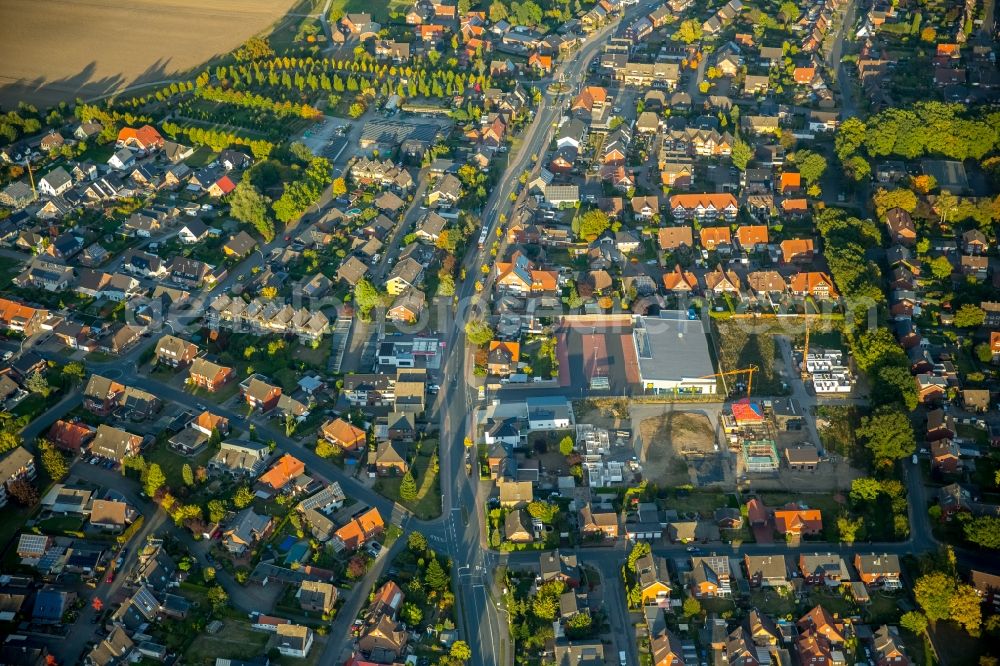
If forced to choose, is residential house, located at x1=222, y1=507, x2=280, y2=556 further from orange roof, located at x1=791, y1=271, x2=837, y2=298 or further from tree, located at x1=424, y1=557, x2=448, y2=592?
orange roof, located at x1=791, y1=271, x2=837, y2=298

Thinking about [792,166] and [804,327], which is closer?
[804,327]

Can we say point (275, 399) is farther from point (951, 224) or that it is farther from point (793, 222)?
point (951, 224)

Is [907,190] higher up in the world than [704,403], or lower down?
higher up

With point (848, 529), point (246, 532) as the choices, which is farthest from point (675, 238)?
point (246, 532)

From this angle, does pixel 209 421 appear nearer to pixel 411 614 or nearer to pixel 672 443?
pixel 411 614

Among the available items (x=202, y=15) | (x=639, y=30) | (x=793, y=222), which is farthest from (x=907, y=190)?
(x=202, y=15)

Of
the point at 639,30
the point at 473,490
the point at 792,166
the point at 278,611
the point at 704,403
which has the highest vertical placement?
the point at 639,30

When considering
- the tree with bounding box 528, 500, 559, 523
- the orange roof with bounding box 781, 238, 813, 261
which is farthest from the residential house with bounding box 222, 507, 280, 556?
the orange roof with bounding box 781, 238, 813, 261

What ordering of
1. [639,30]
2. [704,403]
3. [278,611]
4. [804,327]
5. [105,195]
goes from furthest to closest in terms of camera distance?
[639,30]
[105,195]
[804,327]
[704,403]
[278,611]
